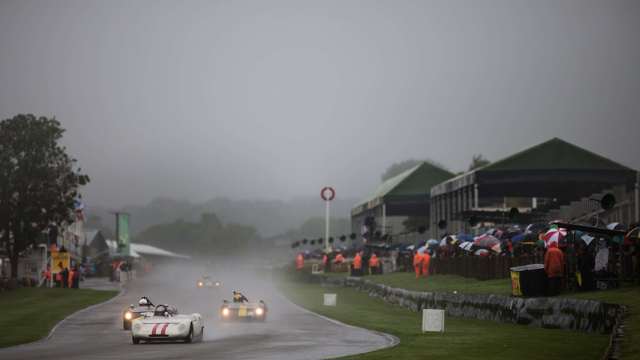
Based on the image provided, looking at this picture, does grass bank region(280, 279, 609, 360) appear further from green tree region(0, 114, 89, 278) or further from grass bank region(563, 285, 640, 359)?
green tree region(0, 114, 89, 278)

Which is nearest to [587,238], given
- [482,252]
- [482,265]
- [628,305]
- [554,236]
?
[554,236]

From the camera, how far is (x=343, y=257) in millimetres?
99375

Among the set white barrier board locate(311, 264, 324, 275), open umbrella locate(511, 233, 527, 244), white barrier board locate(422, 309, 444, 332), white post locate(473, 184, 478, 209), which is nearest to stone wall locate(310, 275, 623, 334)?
white barrier board locate(422, 309, 444, 332)

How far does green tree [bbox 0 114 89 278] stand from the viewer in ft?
303

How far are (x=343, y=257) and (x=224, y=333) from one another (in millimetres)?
64733

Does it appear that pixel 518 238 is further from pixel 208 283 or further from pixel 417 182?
pixel 417 182

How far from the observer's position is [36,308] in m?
53.6

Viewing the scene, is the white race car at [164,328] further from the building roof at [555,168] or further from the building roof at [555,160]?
the building roof at [555,160]

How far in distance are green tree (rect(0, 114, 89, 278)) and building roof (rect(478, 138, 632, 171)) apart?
38958mm

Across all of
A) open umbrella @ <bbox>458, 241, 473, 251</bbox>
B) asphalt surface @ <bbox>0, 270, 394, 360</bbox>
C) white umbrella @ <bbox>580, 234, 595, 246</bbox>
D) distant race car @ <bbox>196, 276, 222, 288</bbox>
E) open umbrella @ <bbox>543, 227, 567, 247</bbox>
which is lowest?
asphalt surface @ <bbox>0, 270, 394, 360</bbox>

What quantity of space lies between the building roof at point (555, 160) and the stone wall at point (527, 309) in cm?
2475

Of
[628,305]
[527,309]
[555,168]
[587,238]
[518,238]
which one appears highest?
[555,168]

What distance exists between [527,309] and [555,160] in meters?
41.5

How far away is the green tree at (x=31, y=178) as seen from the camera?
303ft
